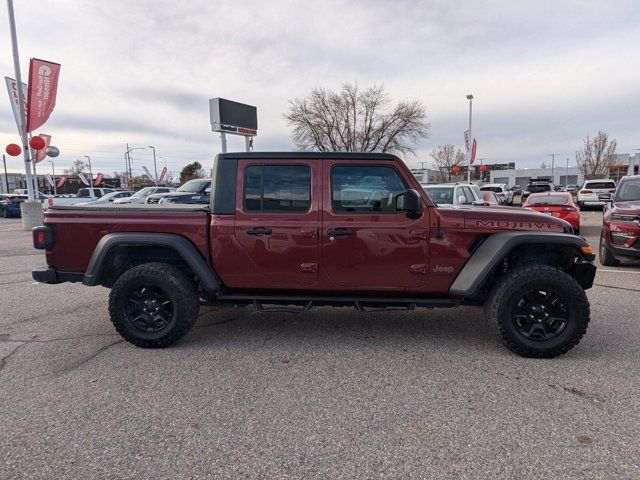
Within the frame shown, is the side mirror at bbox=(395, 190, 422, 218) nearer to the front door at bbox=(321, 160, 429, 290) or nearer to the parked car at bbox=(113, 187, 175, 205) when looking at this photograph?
the front door at bbox=(321, 160, 429, 290)

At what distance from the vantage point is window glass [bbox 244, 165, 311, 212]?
3.73 m

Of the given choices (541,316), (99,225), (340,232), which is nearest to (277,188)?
(340,232)

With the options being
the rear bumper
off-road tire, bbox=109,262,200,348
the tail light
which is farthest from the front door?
the tail light

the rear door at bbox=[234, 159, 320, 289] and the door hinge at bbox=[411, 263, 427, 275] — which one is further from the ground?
the rear door at bbox=[234, 159, 320, 289]

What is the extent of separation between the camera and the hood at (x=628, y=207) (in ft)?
21.3

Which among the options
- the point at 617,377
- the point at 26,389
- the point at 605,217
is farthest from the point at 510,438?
the point at 605,217

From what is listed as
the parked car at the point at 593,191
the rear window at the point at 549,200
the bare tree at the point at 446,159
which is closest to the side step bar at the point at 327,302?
the rear window at the point at 549,200

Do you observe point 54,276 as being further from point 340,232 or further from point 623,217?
point 623,217

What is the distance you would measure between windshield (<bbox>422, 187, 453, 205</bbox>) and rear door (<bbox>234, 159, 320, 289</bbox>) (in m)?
6.68

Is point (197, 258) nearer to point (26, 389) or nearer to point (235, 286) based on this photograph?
point (235, 286)

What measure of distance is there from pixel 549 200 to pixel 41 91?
678 inches

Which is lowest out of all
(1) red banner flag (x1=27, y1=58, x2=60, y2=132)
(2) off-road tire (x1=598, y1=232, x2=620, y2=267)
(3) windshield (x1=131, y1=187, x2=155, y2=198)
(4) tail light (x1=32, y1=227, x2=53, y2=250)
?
(2) off-road tire (x1=598, y1=232, x2=620, y2=267)

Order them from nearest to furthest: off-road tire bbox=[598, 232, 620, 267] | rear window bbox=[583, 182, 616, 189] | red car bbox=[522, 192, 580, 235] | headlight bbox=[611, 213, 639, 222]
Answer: headlight bbox=[611, 213, 639, 222] → off-road tire bbox=[598, 232, 620, 267] → red car bbox=[522, 192, 580, 235] → rear window bbox=[583, 182, 616, 189]

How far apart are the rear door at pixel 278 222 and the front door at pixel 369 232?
0.14 meters
